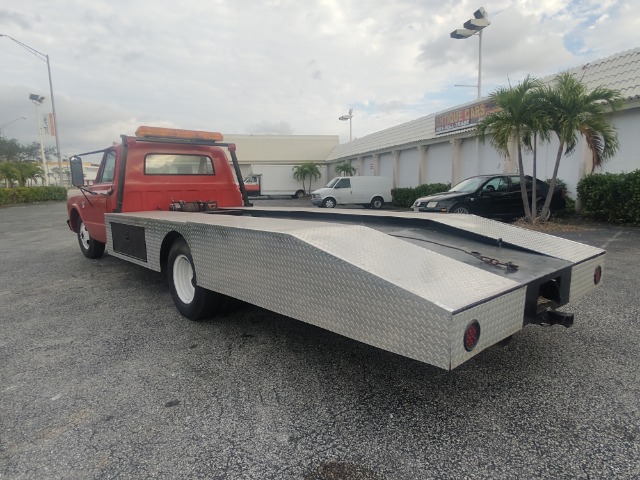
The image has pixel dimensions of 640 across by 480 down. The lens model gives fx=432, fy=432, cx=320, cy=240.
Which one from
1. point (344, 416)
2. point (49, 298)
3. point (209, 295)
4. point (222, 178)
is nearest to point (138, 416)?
point (344, 416)

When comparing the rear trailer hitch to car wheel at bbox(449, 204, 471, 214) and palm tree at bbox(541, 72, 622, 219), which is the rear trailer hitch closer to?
→ palm tree at bbox(541, 72, 622, 219)

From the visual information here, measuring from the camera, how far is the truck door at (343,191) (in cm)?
2139

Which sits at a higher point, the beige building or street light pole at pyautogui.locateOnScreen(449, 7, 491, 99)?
street light pole at pyautogui.locateOnScreen(449, 7, 491, 99)

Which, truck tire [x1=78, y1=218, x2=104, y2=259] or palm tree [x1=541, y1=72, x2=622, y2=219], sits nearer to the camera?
truck tire [x1=78, y1=218, x2=104, y2=259]

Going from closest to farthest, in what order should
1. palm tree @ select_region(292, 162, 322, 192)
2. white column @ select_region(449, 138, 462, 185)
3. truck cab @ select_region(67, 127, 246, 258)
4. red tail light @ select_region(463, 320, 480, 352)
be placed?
red tail light @ select_region(463, 320, 480, 352), truck cab @ select_region(67, 127, 246, 258), white column @ select_region(449, 138, 462, 185), palm tree @ select_region(292, 162, 322, 192)

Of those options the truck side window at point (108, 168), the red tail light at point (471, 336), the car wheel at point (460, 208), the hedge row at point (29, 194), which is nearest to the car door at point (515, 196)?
the car wheel at point (460, 208)

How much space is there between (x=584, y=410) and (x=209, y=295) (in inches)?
120

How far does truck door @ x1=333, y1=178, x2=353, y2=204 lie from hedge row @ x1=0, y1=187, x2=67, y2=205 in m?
22.8

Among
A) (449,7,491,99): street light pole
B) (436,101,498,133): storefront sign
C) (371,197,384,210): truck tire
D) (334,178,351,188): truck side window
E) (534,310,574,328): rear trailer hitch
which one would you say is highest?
(449,7,491,99): street light pole

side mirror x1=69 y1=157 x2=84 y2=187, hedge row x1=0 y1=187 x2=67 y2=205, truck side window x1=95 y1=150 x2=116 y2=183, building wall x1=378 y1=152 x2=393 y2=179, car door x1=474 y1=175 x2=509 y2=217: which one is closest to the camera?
truck side window x1=95 y1=150 x2=116 y2=183

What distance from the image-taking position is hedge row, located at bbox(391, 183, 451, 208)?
696 inches

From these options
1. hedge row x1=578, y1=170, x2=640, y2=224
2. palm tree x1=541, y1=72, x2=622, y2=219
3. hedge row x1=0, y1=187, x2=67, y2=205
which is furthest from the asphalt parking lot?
hedge row x1=0, y1=187, x2=67, y2=205

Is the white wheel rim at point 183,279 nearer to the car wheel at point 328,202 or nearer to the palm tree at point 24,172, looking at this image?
the car wheel at point 328,202

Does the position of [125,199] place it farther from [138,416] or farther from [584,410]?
[584,410]
